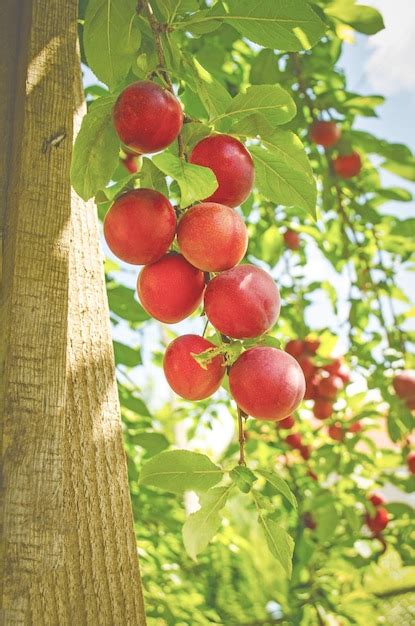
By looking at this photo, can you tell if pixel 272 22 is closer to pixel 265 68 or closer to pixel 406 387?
pixel 265 68

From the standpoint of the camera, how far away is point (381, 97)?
1.63 m

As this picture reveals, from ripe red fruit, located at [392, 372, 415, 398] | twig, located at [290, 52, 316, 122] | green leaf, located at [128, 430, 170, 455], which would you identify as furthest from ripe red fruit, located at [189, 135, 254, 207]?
ripe red fruit, located at [392, 372, 415, 398]

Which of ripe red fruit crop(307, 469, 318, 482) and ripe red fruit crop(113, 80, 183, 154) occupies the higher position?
ripe red fruit crop(113, 80, 183, 154)

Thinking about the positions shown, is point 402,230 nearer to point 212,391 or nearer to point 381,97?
point 381,97

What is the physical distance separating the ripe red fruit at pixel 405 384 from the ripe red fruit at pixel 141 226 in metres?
1.21

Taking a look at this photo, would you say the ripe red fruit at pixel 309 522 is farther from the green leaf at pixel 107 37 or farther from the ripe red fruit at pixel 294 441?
the green leaf at pixel 107 37

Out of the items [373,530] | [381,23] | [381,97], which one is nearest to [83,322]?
[381,23]

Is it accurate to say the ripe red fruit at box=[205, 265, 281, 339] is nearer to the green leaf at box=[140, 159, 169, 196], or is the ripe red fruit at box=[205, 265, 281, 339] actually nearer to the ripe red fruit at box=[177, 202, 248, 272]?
the ripe red fruit at box=[177, 202, 248, 272]

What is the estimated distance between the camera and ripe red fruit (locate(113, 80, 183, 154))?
0.61 meters

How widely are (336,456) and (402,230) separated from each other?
2.33 feet

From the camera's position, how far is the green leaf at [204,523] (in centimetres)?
65

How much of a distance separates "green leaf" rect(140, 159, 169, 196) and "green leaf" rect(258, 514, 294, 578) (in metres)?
0.37

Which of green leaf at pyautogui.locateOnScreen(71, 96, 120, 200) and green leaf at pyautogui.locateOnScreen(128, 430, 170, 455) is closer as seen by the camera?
green leaf at pyautogui.locateOnScreen(71, 96, 120, 200)

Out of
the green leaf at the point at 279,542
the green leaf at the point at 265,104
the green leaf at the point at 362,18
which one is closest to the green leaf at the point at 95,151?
the green leaf at the point at 265,104
